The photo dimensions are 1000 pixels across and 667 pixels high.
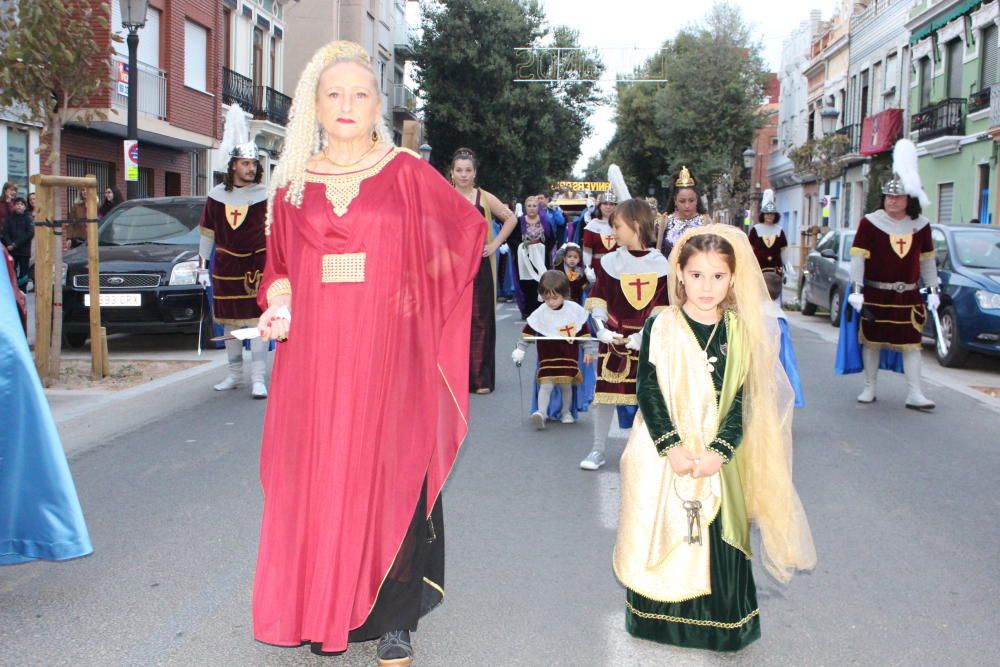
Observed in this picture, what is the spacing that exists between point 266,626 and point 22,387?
4.56 ft

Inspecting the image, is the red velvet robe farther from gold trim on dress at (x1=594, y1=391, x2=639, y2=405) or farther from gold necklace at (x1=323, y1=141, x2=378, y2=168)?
gold trim on dress at (x1=594, y1=391, x2=639, y2=405)

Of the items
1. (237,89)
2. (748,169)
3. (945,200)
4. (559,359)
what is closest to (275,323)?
(559,359)

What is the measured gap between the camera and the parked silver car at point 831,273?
56.1 ft

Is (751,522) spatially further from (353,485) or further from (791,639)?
(353,485)

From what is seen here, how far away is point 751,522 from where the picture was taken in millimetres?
3850

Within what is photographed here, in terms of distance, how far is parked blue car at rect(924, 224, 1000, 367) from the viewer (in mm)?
11844

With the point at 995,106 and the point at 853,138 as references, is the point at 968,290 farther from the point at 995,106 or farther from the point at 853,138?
the point at 853,138

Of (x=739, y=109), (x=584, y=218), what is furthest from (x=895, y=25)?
(x=584, y=218)

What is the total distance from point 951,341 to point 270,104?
2685 cm

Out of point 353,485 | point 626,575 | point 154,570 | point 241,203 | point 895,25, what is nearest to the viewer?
point 353,485

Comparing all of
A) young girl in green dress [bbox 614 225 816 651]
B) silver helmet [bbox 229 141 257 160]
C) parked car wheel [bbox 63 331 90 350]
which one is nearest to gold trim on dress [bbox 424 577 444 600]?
young girl in green dress [bbox 614 225 816 651]

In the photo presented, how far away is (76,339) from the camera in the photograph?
12.6 metres

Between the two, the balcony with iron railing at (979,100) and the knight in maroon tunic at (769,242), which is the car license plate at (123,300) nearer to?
the knight in maroon tunic at (769,242)

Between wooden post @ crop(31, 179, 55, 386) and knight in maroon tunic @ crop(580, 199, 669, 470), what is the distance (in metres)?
4.89
